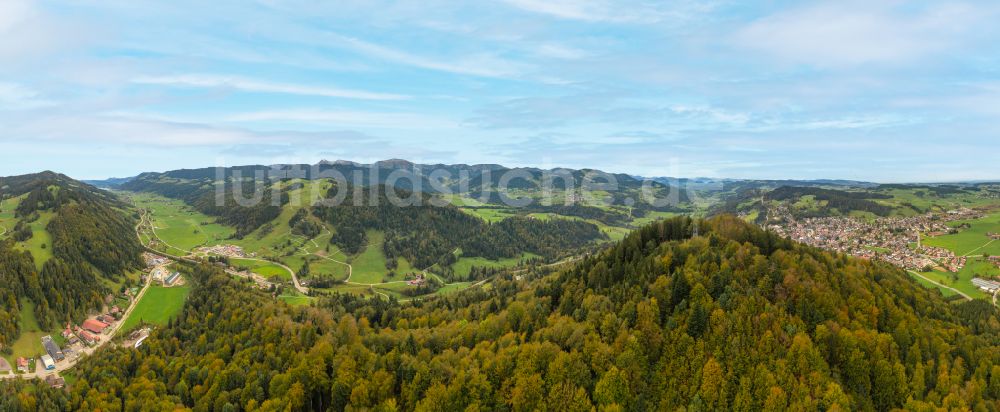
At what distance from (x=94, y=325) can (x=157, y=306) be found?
2157 centimetres

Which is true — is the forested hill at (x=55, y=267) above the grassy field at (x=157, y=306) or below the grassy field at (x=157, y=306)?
above

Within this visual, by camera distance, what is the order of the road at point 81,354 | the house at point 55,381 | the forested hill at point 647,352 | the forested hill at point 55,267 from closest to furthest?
the forested hill at point 647,352
the house at point 55,381
the road at point 81,354
the forested hill at point 55,267

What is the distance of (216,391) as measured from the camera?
83000 mm

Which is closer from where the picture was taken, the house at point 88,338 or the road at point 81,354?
the road at point 81,354

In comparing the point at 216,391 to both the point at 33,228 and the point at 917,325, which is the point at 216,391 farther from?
the point at 33,228

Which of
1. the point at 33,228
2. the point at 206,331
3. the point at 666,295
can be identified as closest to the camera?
the point at 666,295

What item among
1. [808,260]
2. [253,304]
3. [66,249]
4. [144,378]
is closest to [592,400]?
[808,260]

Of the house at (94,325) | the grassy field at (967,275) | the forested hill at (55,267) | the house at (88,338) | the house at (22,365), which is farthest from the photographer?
the grassy field at (967,275)

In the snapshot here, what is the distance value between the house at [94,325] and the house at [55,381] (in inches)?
1027

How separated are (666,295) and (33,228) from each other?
252160 millimetres

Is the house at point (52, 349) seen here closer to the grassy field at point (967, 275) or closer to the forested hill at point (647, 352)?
the forested hill at point (647, 352)

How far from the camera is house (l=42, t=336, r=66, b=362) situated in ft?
364

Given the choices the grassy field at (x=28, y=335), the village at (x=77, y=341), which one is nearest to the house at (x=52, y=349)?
the village at (x=77, y=341)

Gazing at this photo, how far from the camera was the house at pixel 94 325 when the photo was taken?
127 metres
